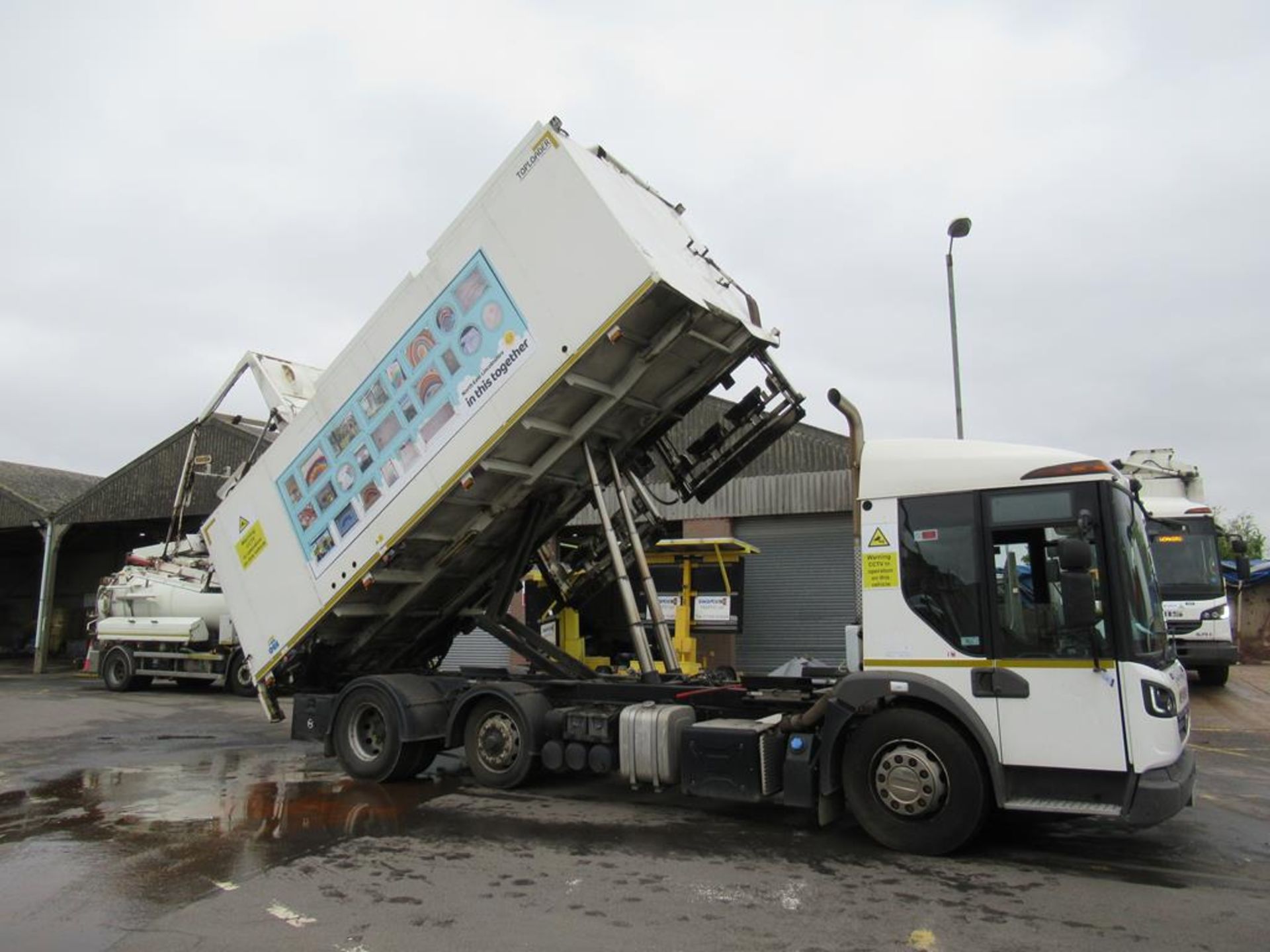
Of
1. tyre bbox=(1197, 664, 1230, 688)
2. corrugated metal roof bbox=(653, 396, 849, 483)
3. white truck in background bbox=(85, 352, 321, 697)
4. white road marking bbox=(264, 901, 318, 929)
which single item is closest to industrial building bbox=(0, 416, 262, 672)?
white truck in background bbox=(85, 352, 321, 697)

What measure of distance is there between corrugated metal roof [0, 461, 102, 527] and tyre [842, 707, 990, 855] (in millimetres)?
28827

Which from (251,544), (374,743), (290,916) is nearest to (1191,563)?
(374,743)

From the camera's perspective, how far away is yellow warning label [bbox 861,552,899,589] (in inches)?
237

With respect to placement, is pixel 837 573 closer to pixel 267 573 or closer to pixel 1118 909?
pixel 267 573

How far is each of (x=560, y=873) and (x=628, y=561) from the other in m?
4.25

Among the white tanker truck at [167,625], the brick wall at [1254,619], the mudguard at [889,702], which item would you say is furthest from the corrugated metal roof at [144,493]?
the brick wall at [1254,619]

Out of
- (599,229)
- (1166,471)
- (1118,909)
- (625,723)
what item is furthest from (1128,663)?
(1166,471)

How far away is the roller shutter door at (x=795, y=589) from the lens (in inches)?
730

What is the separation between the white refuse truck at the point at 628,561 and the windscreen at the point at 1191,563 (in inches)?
389

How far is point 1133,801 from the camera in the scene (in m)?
5.16

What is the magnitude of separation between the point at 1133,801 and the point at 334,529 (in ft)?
20.9

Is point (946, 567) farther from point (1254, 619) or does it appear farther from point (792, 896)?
point (1254, 619)

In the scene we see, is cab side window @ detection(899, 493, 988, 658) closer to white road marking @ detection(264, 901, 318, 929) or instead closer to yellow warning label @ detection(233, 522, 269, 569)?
white road marking @ detection(264, 901, 318, 929)

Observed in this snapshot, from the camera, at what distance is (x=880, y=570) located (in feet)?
19.9
